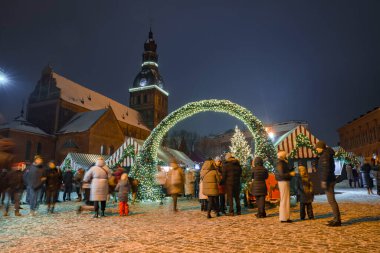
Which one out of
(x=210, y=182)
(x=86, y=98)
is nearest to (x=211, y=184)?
(x=210, y=182)

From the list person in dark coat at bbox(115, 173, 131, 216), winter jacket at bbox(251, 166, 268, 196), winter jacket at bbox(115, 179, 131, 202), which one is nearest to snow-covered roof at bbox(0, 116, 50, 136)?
winter jacket at bbox(115, 179, 131, 202)

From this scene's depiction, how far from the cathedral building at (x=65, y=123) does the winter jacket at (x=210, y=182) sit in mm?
38790

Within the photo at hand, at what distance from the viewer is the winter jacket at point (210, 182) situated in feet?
31.7

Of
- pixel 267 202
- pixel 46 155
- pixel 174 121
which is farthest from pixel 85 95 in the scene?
pixel 267 202

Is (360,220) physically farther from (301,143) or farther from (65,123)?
(65,123)

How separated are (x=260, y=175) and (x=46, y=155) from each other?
1762 inches

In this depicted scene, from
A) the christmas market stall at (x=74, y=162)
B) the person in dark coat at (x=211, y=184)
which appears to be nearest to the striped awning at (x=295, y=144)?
the person in dark coat at (x=211, y=184)

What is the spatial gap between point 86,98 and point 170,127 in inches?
1949

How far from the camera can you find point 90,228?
7.62 m

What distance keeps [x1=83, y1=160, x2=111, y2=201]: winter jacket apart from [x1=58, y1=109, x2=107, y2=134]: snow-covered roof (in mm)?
37762

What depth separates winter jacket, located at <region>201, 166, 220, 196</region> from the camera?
31.7ft

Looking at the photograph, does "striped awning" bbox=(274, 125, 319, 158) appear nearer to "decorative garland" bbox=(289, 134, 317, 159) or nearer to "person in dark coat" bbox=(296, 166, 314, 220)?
"decorative garland" bbox=(289, 134, 317, 159)

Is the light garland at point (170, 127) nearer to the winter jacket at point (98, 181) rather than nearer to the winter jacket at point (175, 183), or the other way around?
the winter jacket at point (175, 183)

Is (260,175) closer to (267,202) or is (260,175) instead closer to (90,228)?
(267,202)
